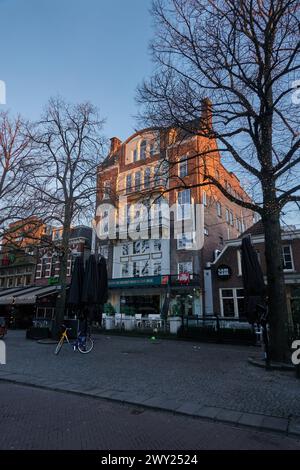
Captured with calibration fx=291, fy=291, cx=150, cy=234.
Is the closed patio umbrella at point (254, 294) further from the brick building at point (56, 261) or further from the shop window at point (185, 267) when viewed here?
the brick building at point (56, 261)

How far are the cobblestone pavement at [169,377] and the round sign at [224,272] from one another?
1019cm

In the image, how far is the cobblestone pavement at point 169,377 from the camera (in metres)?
5.53

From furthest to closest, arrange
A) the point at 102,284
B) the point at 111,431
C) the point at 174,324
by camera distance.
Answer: the point at 174,324, the point at 102,284, the point at 111,431

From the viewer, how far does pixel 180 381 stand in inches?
273

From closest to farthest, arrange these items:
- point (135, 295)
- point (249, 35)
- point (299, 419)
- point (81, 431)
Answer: point (81, 431) → point (299, 419) → point (249, 35) → point (135, 295)

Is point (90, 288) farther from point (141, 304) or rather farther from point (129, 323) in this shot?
point (141, 304)

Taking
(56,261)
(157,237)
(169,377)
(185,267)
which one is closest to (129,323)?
(185,267)

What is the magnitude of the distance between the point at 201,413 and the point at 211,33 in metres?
11.0

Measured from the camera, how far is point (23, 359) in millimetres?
10023

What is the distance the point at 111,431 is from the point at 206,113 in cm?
1102

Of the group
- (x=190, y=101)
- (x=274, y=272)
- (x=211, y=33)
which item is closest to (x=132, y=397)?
(x=274, y=272)

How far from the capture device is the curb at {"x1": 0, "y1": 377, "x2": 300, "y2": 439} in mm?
4219

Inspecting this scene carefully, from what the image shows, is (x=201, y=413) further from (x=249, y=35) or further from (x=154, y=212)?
(x=154, y=212)
